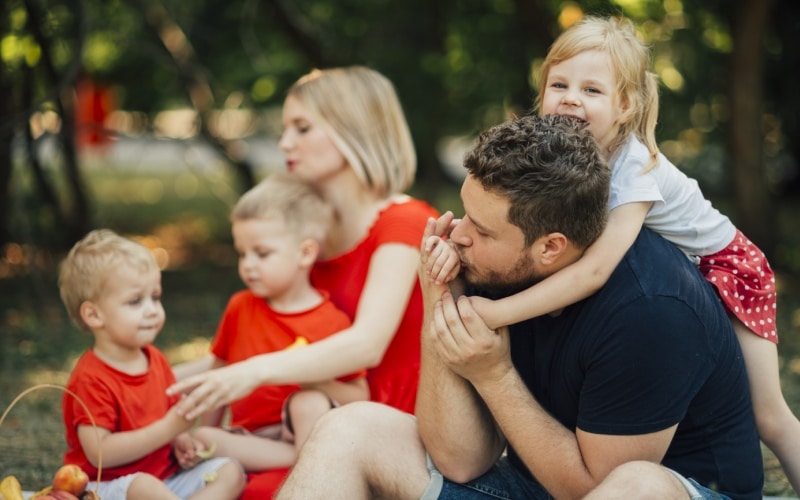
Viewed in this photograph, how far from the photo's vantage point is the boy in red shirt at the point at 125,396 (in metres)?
2.84

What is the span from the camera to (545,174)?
2.36 m

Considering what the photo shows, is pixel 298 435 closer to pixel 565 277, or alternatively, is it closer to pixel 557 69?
pixel 565 277

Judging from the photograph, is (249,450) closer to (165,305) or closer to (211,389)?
(211,389)

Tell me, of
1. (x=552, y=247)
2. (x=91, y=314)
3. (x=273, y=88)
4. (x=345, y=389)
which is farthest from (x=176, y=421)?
(x=273, y=88)

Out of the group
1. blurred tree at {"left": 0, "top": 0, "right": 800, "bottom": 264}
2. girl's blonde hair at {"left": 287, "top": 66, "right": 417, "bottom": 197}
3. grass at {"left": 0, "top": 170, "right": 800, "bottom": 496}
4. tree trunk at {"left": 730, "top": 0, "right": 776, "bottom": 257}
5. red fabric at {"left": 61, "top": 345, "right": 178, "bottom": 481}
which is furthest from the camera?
tree trunk at {"left": 730, "top": 0, "right": 776, "bottom": 257}

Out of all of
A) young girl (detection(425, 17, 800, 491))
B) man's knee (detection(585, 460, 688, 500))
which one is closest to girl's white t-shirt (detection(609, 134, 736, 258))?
young girl (detection(425, 17, 800, 491))

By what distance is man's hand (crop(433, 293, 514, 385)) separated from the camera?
2.46 metres

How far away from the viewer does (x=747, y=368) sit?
9.07 ft

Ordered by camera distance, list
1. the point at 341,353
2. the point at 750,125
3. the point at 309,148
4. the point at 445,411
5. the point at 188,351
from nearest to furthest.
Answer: the point at 445,411 < the point at 341,353 < the point at 309,148 < the point at 188,351 < the point at 750,125

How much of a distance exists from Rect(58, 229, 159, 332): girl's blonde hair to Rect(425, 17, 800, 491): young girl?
3.07 ft

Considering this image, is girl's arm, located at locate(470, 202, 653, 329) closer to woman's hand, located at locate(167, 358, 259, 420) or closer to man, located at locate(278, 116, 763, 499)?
man, located at locate(278, 116, 763, 499)

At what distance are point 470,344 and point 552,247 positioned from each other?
30 cm

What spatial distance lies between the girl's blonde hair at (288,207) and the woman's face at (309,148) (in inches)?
4.4

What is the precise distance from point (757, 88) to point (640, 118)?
190 inches
